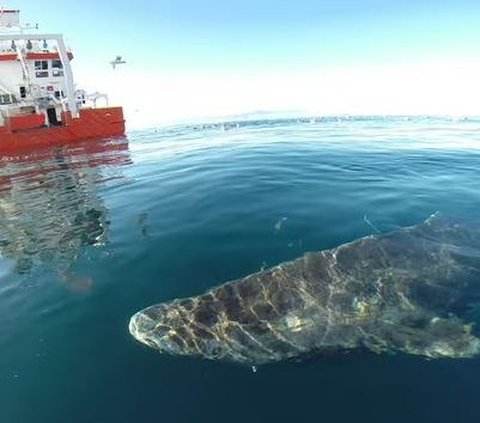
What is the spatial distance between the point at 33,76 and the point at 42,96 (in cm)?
328

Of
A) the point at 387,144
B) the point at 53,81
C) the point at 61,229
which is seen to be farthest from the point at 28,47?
the point at 61,229

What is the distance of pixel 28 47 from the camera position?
60281mm

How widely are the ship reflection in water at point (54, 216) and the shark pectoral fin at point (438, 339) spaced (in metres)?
6.79

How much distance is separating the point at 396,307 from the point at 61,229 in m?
10.9

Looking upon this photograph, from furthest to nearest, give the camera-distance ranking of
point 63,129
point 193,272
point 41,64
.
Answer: point 41,64
point 63,129
point 193,272

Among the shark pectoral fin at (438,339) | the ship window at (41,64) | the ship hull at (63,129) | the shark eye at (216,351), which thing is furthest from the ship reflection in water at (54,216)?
the ship window at (41,64)

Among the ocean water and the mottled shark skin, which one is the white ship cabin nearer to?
the ocean water

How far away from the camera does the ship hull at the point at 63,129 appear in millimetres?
52406

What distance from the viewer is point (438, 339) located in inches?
329

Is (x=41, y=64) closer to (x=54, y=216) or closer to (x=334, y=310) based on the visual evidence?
(x=54, y=216)

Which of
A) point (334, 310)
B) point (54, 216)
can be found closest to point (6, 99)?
point (54, 216)

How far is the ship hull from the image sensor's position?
52406 millimetres

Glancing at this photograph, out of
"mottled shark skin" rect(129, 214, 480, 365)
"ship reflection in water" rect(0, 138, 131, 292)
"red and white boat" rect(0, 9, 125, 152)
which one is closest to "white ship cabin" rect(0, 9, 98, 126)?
"red and white boat" rect(0, 9, 125, 152)

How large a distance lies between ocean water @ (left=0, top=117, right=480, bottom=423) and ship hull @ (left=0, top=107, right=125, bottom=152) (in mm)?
31480
